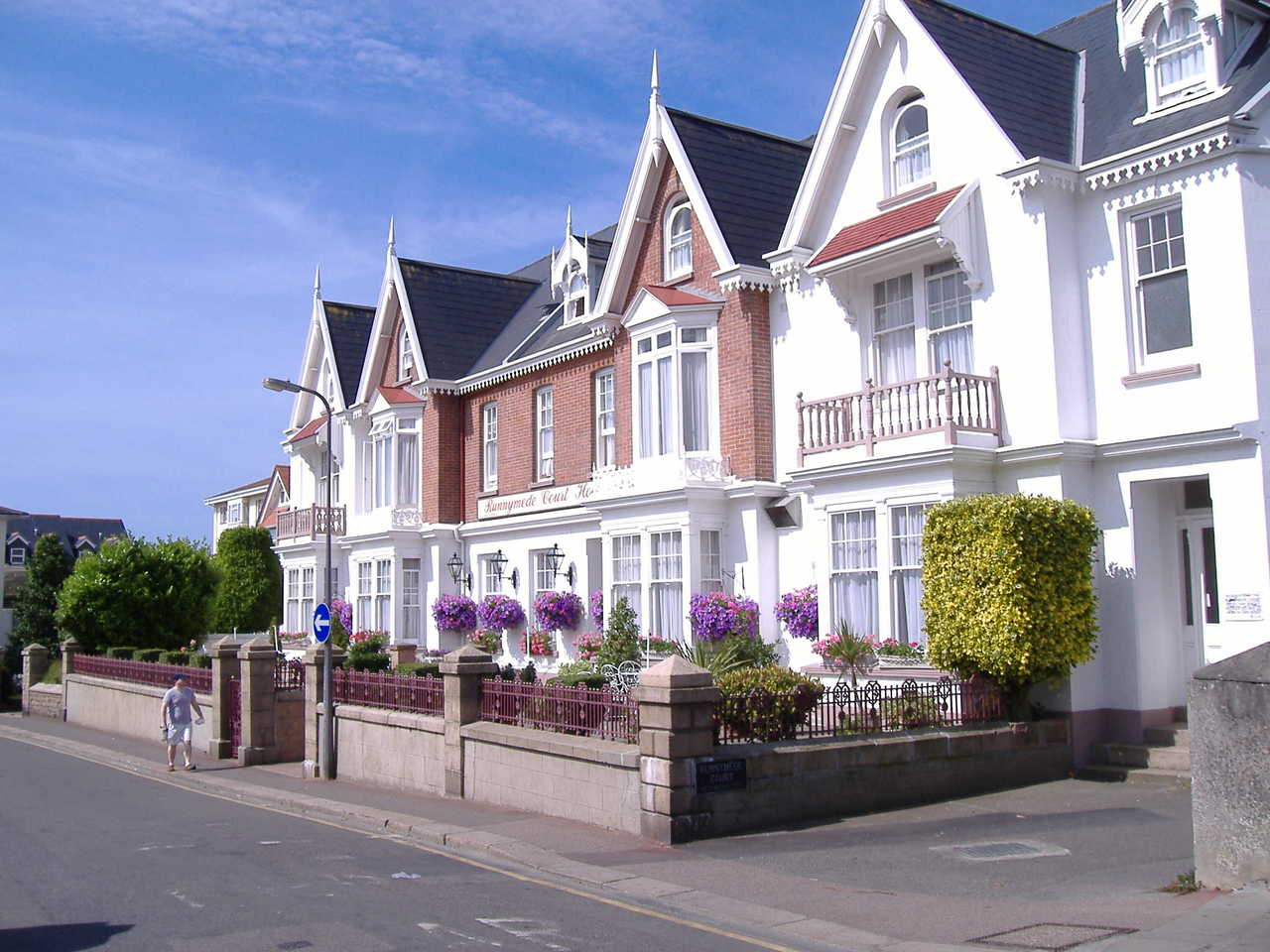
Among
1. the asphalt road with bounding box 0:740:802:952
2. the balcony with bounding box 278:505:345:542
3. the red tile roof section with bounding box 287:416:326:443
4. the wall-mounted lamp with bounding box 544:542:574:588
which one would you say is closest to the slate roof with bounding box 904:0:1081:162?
the asphalt road with bounding box 0:740:802:952

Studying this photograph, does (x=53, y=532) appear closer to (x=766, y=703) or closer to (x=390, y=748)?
(x=390, y=748)

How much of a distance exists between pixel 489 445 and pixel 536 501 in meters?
3.21

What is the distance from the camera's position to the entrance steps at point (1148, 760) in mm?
14500

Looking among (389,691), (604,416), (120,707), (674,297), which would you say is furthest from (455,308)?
(389,691)

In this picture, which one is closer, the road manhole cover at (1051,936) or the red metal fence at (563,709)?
the road manhole cover at (1051,936)

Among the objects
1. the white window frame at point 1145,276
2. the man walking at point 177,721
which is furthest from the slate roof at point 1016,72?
the man walking at point 177,721

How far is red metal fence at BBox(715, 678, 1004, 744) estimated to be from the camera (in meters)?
13.1

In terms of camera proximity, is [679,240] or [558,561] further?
[558,561]

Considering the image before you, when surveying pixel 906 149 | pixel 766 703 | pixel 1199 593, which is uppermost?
pixel 906 149

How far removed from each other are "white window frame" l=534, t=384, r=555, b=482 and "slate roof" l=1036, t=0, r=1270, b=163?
41.0ft

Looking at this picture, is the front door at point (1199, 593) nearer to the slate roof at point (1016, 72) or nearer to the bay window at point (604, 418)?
the slate roof at point (1016, 72)

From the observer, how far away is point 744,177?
2273 centimetres

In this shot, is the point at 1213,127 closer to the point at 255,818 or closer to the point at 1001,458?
the point at 1001,458

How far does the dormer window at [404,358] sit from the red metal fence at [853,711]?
1958 cm
